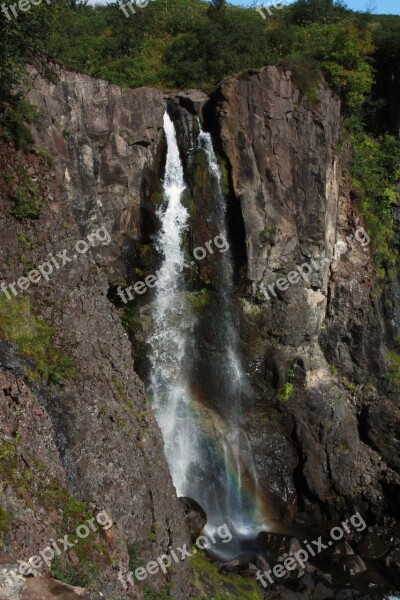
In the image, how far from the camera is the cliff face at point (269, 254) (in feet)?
42.6

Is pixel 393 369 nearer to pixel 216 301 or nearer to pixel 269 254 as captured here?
pixel 269 254

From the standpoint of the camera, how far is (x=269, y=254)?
18406 millimetres

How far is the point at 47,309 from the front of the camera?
11656 millimetres

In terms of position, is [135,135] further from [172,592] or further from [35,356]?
[172,592]

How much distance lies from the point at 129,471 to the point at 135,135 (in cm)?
1034

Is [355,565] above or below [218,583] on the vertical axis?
below

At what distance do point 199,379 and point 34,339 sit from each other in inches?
327

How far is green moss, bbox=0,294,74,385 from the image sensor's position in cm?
1039

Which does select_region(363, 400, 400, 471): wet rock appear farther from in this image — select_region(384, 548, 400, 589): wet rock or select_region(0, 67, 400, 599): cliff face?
select_region(384, 548, 400, 589): wet rock

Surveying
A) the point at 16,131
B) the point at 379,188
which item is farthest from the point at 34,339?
the point at 379,188

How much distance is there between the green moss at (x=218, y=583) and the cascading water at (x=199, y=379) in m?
3.45

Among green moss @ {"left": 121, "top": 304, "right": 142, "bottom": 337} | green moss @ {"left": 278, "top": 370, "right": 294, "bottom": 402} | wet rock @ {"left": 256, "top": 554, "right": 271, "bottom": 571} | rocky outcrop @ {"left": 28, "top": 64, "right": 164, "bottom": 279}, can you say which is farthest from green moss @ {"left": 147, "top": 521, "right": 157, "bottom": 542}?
green moss @ {"left": 278, "top": 370, "right": 294, "bottom": 402}

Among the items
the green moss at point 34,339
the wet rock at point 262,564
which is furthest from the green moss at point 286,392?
the green moss at point 34,339

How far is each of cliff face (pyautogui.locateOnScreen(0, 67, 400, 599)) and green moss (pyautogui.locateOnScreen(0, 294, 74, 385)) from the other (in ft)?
3.73
